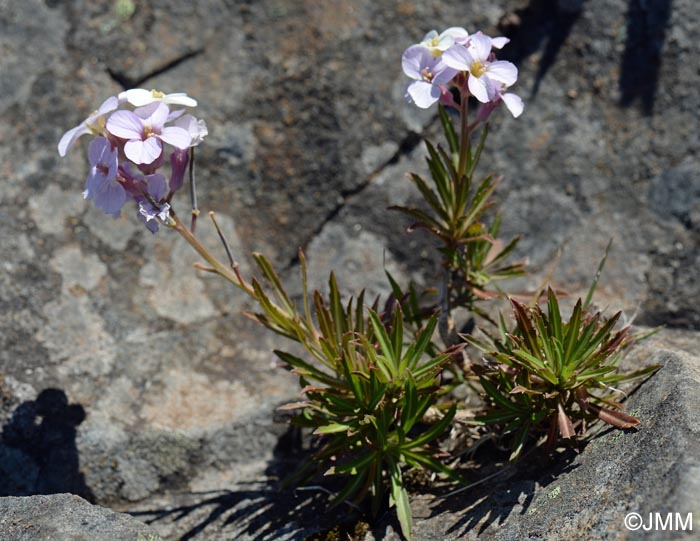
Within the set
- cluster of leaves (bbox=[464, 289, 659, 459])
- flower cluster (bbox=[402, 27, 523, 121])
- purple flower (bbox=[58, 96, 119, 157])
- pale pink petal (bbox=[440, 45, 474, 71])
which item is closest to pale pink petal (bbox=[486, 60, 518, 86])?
flower cluster (bbox=[402, 27, 523, 121])

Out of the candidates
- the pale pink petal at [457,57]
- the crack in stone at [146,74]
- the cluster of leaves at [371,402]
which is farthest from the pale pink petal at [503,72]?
the crack in stone at [146,74]

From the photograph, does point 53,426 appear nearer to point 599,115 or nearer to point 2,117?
point 2,117

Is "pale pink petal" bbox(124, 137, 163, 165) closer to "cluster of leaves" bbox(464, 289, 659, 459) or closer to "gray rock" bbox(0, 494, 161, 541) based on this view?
"gray rock" bbox(0, 494, 161, 541)

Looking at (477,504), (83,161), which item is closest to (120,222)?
(83,161)

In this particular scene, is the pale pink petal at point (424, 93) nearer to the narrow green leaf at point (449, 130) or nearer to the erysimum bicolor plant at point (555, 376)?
the narrow green leaf at point (449, 130)

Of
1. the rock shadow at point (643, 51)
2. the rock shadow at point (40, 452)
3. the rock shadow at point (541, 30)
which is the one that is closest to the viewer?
the rock shadow at point (40, 452)

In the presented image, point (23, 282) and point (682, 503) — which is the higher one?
point (23, 282)

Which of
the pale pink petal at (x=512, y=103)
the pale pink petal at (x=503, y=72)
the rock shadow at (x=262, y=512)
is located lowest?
the rock shadow at (x=262, y=512)
